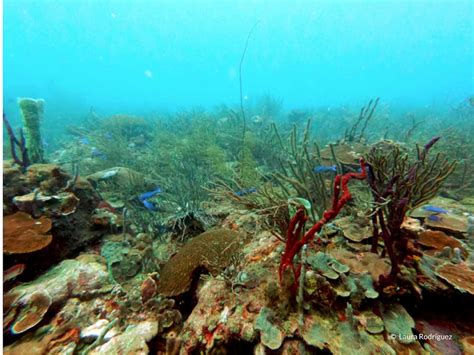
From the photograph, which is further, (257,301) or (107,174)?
(107,174)

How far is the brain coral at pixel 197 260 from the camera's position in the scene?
248 centimetres

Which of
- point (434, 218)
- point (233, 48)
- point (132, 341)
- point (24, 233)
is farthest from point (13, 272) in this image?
point (233, 48)

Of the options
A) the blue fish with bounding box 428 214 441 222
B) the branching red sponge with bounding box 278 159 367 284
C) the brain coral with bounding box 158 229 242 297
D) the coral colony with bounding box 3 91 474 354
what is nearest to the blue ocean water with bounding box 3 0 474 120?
the coral colony with bounding box 3 91 474 354

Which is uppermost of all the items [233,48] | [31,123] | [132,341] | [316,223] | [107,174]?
[233,48]

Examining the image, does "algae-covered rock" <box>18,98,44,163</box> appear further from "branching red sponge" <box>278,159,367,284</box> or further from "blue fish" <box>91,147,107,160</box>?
"branching red sponge" <box>278,159,367,284</box>

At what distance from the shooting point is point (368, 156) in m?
2.19

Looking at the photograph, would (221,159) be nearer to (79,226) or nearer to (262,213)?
(79,226)

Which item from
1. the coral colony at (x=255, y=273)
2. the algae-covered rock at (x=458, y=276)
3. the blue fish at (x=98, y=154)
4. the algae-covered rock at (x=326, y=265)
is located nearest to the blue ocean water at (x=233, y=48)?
the blue fish at (x=98, y=154)

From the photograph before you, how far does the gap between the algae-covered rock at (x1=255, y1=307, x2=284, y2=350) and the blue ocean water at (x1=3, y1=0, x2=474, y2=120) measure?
200ft

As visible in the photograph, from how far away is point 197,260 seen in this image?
2648 mm

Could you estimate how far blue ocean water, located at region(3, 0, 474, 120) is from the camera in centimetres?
7406

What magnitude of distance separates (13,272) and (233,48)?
132 metres

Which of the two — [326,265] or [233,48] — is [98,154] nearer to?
[326,265]

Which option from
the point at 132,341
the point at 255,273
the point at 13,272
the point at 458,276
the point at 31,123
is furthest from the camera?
the point at 31,123
